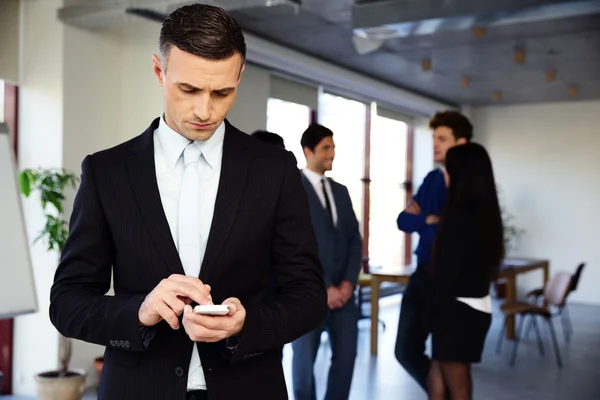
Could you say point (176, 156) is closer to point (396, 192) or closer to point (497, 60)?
point (497, 60)

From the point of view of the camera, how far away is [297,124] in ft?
29.2

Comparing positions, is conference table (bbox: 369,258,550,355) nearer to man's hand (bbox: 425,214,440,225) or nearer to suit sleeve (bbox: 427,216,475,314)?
man's hand (bbox: 425,214,440,225)

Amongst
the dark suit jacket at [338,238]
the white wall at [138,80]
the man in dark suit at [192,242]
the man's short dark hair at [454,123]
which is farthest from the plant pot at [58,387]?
the man in dark suit at [192,242]

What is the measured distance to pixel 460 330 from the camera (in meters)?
3.25

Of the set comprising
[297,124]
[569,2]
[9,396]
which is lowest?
[9,396]

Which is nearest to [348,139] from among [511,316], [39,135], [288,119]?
[288,119]

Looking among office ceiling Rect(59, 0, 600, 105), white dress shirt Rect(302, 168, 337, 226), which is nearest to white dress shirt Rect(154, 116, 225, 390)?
white dress shirt Rect(302, 168, 337, 226)

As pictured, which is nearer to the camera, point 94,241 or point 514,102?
point 94,241

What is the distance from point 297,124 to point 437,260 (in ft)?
19.1

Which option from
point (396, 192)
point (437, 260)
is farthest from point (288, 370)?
point (396, 192)

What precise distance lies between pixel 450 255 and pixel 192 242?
2.17 m

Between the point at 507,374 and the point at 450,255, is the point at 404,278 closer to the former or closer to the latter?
the point at 507,374

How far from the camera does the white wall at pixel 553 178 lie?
1107 cm

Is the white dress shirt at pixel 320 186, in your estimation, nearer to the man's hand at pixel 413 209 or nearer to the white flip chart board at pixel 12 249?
the man's hand at pixel 413 209
